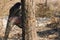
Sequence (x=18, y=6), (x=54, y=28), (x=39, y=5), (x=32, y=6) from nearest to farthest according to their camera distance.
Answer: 1. (x=32, y=6)
2. (x=18, y=6)
3. (x=54, y=28)
4. (x=39, y=5)

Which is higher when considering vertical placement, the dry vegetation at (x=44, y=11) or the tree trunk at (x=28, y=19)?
the tree trunk at (x=28, y=19)

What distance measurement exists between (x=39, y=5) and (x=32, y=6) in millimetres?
3712

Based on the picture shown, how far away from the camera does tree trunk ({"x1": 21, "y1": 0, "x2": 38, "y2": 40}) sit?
3764 millimetres

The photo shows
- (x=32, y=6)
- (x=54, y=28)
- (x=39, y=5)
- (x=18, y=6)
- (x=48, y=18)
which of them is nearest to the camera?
(x=32, y=6)

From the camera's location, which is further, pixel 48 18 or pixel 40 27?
pixel 48 18

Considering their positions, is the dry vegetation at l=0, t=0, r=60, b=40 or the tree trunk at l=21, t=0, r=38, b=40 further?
the dry vegetation at l=0, t=0, r=60, b=40

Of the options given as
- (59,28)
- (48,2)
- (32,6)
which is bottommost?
(59,28)

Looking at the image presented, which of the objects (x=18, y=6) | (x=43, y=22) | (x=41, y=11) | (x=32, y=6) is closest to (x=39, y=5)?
(x=41, y=11)

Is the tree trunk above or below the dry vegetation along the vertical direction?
above

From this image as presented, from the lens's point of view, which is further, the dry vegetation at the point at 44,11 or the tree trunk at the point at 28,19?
the dry vegetation at the point at 44,11

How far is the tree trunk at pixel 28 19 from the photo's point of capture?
3764 mm

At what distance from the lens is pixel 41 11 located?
7277mm

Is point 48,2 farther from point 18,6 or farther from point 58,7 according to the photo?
point 18,6

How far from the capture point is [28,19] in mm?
3803
